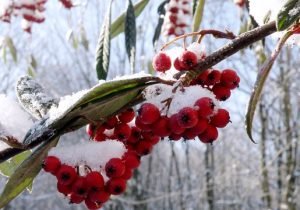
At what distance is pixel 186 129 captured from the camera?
66 centimetres

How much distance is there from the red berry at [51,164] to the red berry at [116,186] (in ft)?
0.28

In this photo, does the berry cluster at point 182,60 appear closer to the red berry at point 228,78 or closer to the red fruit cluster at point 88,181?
the red berry at point 228,78

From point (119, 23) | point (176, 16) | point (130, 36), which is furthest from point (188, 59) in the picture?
point (176, 16)

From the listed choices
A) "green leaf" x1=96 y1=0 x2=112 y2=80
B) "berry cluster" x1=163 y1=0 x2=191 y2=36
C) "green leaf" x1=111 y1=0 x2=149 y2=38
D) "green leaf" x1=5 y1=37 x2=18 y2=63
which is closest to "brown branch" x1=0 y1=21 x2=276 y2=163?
"green leaf" x1=96 y1=0 x2=112 y2=80

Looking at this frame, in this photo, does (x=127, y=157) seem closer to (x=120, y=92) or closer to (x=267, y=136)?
(x=120, y=92)

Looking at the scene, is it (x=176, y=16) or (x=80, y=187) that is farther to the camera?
(x=176, y=16)

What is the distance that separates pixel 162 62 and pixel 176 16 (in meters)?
1.42

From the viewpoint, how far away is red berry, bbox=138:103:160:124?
65 cm

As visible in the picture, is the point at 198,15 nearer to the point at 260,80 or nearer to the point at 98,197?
the point at 260,80

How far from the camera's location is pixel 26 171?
644 millimetres

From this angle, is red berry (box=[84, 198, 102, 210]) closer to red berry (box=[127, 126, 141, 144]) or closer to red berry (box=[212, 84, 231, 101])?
red berry (box=[127, 126, 141, 144])

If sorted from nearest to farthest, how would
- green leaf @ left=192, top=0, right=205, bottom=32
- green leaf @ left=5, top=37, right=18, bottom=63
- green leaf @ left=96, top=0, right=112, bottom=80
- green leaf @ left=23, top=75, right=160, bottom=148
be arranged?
1. green leaf @ left=23, top=75, right=160, bottom=148
2. green leaf @ left=96, top=0, right=112, bottom=80
3. green leaf @ left=192, top=0, right=205, bottom=32
4. green leaf @ left=5, top=37, right=18, bottom=63

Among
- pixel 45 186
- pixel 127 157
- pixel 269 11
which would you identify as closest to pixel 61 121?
pixel 127 157

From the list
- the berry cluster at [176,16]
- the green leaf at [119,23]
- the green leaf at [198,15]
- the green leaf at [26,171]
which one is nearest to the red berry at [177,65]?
the green leaf at [26,171]
